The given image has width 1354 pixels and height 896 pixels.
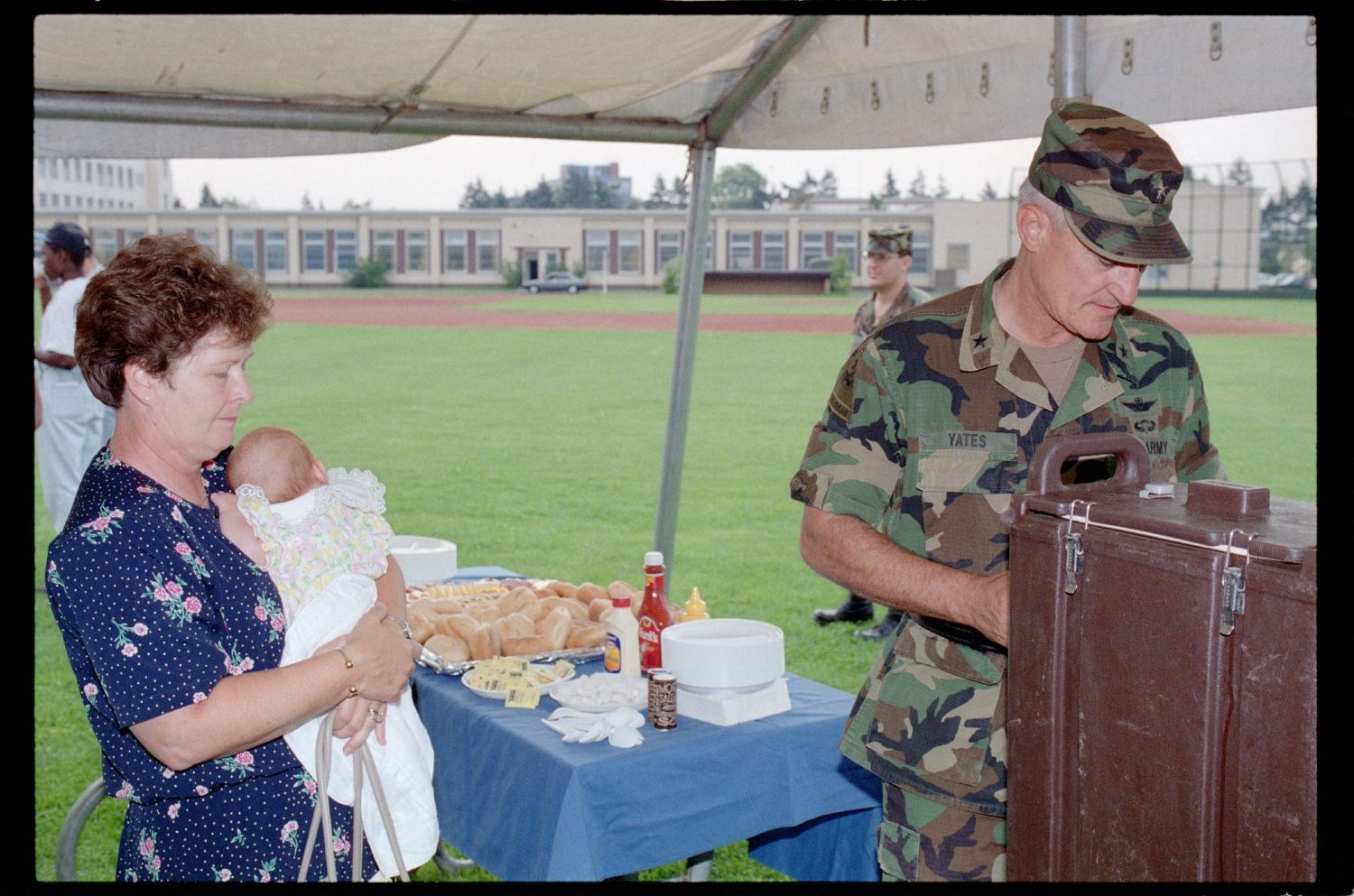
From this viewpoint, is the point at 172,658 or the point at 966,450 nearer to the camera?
the point at 172,658

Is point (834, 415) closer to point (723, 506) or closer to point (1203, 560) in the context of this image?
point (1203, 560)

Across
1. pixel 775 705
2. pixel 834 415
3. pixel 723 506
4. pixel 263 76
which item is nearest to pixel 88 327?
pixel 834 415

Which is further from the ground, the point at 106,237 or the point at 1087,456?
the point at 106,237

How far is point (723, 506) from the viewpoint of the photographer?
454 inches

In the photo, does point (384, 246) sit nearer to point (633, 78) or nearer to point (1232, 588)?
point (633, 78)

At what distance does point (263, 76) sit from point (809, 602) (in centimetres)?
524

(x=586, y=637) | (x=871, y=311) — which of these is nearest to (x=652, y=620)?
(x=586, y=637)

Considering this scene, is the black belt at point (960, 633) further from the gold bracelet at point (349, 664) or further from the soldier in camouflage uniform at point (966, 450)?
the gold bracelet at point (349, 664)

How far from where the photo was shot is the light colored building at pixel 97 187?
50.5 metres

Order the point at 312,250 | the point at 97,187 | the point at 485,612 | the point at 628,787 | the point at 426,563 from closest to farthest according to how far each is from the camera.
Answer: the point at 628,787 → the point at 485,612 → the point at 426,563 → the point at 312,250 → the point at 97,187

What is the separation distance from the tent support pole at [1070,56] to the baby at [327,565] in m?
1.75

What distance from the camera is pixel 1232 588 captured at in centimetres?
122

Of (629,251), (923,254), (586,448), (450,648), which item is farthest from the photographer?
(629,251)

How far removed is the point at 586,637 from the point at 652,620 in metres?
0.31
